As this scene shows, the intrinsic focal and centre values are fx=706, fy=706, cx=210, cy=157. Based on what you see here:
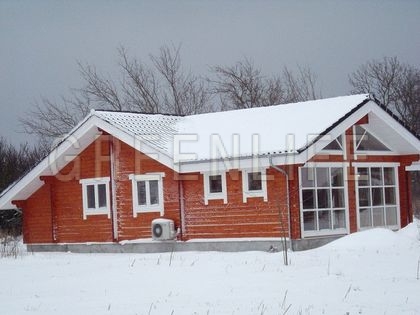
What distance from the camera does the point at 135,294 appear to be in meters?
11.9

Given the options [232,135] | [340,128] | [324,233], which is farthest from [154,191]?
[340,128]

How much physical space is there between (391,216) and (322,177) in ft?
13.4

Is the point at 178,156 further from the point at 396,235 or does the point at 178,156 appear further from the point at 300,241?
the point at 396,235

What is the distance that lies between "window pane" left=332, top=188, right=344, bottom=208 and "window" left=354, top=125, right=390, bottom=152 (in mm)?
1766

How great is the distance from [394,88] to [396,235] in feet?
130

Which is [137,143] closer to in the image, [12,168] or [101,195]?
[101,195]

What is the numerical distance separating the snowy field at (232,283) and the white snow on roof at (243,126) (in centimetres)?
320

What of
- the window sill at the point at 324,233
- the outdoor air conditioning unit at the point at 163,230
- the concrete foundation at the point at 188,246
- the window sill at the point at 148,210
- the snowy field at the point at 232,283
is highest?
the window sill at the point at 148,210

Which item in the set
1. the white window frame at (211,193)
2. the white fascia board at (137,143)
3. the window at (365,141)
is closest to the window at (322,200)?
the window at (365,141)

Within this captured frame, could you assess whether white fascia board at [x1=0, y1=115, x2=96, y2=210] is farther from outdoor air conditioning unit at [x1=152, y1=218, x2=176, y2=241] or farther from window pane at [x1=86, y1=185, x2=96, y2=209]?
outdoor air conditioning unit at [x1=152, y1=218, x2=176, y2=241]

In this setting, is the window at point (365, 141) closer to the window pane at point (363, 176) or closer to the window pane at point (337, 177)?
the window pane at point (363, 176)

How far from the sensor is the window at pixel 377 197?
22000mm

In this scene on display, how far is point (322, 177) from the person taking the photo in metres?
20.7

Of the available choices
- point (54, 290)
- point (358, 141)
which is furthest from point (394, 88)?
point (54, 290)
